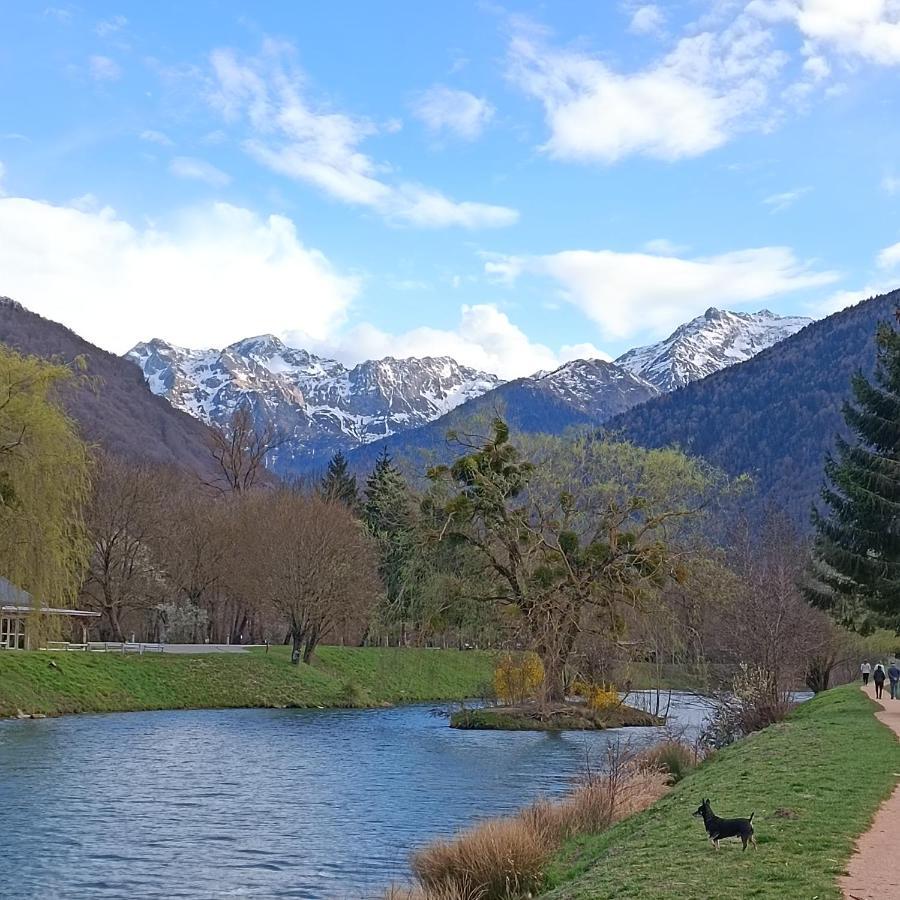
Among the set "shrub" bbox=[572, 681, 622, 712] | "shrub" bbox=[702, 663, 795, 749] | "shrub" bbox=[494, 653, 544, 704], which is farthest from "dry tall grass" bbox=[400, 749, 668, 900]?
"shrub" bbox=[494, 653, 544, 704]

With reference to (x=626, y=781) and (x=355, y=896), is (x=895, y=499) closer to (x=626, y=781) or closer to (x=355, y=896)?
(x=626, y=781)

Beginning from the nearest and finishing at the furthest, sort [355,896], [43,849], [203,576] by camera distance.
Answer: [355,896] → [43,849] → [203,576]

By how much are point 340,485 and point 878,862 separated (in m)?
79.0

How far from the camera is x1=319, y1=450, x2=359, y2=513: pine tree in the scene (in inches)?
3337

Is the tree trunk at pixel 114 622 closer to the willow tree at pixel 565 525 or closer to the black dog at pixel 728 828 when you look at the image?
the willow tree at pixel 565 525

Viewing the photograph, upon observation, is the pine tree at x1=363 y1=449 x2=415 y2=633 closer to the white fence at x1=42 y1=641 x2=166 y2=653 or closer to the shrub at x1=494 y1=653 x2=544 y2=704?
the shrub at x1=494 y1=653 x2=544 y2=704

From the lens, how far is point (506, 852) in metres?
13.4

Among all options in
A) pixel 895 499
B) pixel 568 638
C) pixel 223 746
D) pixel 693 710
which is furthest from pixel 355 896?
pixel 693 710

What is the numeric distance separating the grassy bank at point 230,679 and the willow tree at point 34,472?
15.7m

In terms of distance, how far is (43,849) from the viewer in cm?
1738

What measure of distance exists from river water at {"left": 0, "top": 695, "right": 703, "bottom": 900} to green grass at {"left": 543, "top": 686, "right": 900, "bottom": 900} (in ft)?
11.2

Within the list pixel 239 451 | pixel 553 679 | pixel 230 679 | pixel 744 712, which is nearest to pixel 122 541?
pixel 230 679

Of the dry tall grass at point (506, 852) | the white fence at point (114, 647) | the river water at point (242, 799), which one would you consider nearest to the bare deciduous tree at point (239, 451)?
the white fence at point (114, 647)

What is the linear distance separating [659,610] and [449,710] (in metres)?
12.8
